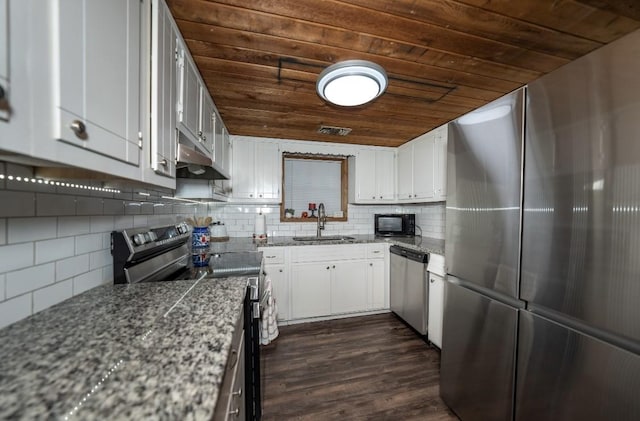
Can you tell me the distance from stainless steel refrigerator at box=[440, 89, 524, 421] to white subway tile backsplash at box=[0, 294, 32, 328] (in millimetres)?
1898

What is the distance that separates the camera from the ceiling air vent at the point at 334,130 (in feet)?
8.62

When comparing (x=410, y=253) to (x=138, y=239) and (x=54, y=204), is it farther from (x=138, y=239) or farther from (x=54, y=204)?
(x=54, y=204)

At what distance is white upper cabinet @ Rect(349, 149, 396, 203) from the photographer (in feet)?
10.7

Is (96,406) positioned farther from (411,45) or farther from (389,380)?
(389,380)

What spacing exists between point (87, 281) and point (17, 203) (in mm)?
425

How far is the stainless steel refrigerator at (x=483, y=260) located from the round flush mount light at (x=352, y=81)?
1.82ft

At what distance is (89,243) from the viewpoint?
1045 millimetres

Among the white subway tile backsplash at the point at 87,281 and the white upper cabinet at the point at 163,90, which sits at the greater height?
the white upper cabinet at the point at 163,90

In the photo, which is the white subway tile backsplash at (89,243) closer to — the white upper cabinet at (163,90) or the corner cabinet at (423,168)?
the white upper cabinet at (163,90)

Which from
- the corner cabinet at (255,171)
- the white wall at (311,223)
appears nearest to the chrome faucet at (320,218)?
the white wall at (311,223)

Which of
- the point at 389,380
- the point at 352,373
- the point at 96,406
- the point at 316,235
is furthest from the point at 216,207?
the point at 96,406

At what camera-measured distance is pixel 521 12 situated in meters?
1.13

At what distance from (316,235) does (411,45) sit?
240 centimetres

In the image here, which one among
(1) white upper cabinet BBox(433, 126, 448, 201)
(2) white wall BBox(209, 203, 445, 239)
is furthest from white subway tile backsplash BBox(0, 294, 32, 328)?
(1) white upper cabinet BBox(433, 126, 448, 201)
